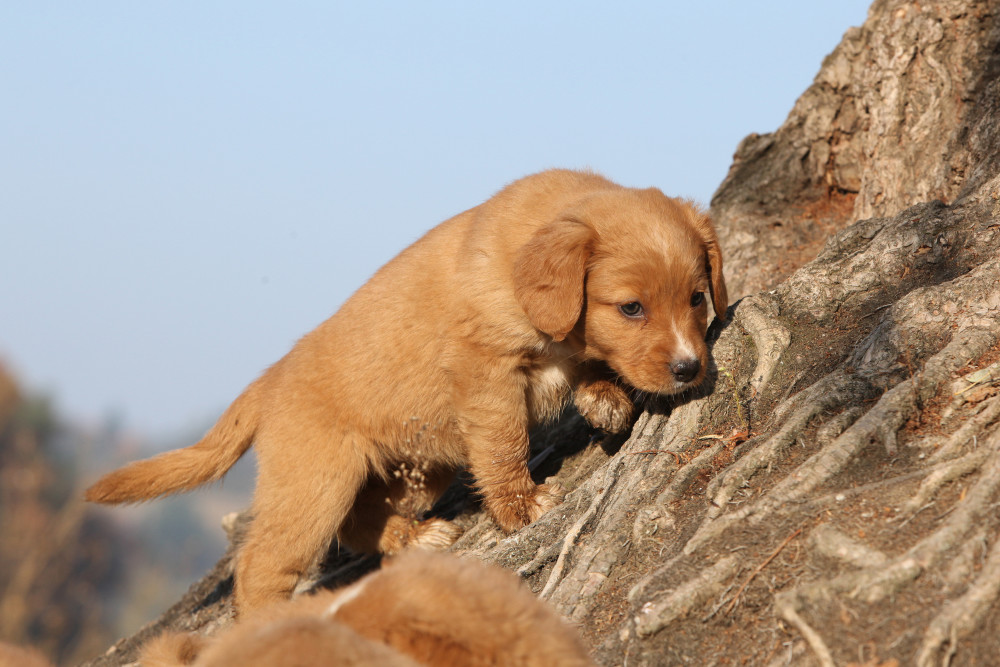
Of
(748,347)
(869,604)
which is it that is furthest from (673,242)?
(869,604)

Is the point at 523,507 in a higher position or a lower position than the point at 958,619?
higher

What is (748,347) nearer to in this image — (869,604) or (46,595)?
(869,604)

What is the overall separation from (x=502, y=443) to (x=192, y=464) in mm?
2038

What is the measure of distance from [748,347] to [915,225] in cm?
110

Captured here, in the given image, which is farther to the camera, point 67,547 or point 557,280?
point 67,547

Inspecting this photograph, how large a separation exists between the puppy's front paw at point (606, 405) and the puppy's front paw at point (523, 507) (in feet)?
1.62

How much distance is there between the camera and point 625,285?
16.1 ft

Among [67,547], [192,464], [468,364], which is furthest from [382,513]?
[67,547]

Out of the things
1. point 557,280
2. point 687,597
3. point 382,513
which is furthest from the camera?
point 382,513

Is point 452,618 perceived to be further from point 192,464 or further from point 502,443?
point 192,464

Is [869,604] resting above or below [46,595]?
above

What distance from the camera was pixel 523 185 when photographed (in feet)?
18.6

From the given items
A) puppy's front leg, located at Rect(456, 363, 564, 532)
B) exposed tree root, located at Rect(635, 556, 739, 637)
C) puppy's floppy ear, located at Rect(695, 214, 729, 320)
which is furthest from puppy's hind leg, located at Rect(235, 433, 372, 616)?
exposed tree root, located at Rect(635, 556, 739, 637)

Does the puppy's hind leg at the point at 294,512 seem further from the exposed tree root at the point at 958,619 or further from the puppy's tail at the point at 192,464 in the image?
the exposed tree root at the point at 958,619
